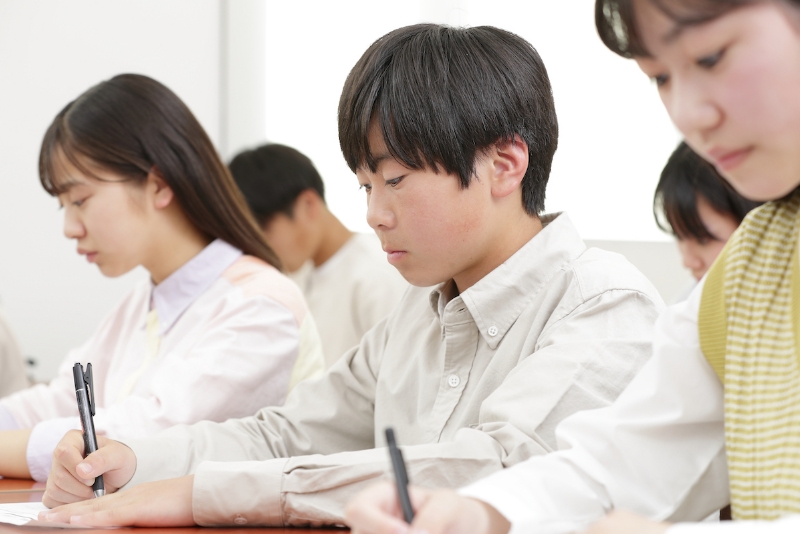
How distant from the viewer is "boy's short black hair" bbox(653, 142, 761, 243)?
6.42 feet

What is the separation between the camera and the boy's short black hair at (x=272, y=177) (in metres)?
2.92

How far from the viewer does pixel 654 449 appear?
0.77m

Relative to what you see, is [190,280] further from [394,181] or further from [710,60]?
[710,60]

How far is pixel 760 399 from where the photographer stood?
718 millimetres

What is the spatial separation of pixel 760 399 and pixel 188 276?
1.30 m

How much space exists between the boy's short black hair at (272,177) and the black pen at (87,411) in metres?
1.82

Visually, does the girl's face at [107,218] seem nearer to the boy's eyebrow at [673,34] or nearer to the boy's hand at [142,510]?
the boy's hand at [142,510]

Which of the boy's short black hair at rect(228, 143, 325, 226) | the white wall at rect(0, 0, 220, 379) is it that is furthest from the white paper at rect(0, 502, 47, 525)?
the white wall at rect(0, 0, 220, 379)

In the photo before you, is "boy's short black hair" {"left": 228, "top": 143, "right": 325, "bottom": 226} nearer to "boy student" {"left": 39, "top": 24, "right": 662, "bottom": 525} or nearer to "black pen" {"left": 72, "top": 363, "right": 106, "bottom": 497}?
"boy student" {"left": 39, "top": 24, "right": 662, "bottom": 525}

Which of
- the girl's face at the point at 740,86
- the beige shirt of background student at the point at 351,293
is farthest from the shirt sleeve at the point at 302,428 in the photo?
the beige shirt of background student at the point at 351,293

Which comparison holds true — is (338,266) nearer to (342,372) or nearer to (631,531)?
(342,372)

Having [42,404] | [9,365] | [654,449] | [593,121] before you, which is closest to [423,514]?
[654,449]

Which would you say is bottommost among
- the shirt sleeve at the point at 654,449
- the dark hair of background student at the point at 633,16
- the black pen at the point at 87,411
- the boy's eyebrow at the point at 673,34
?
the black pen at the point at 87,411

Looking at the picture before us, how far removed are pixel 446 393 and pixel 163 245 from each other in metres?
0.89
